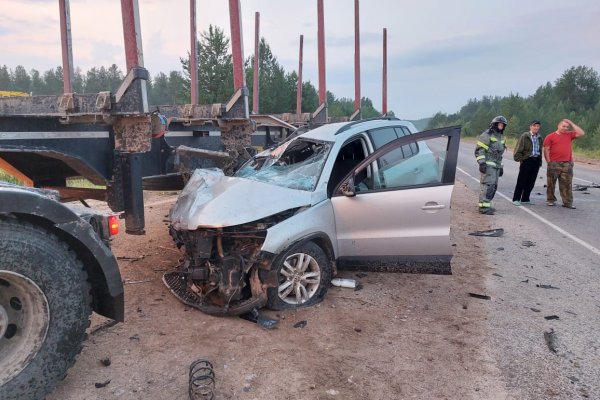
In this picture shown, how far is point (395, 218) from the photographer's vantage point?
4410 mm

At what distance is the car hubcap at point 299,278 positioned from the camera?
4.02m

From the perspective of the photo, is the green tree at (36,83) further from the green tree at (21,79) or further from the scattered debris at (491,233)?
the scattered debris at (491,233)

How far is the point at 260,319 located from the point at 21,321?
185 cm

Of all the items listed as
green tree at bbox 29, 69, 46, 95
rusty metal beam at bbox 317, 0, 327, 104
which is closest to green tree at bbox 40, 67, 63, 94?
green tree at bbox 29, 69, 46, 95

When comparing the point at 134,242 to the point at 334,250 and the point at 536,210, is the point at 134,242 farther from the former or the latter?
the point at 536,210

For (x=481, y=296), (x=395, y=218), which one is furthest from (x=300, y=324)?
(x=481, y=296)

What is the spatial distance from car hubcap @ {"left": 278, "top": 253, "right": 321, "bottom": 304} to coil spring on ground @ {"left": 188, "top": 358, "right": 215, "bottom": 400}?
1085 mm

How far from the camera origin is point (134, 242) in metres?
6.29

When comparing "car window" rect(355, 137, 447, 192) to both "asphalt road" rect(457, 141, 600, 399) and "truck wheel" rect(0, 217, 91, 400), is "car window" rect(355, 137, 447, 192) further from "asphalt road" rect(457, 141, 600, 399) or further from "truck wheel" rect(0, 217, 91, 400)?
"truck wheel" rect(0, 217, 91, 400)

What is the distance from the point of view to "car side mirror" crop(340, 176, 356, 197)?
438cm

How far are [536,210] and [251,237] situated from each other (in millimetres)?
7560

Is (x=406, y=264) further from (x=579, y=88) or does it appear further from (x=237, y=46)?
(x=579, y=88)

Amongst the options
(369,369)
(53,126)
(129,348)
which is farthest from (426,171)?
(53,126)

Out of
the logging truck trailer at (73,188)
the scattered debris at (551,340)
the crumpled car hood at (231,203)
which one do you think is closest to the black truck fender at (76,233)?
the logging truck trailer at (73,188)
